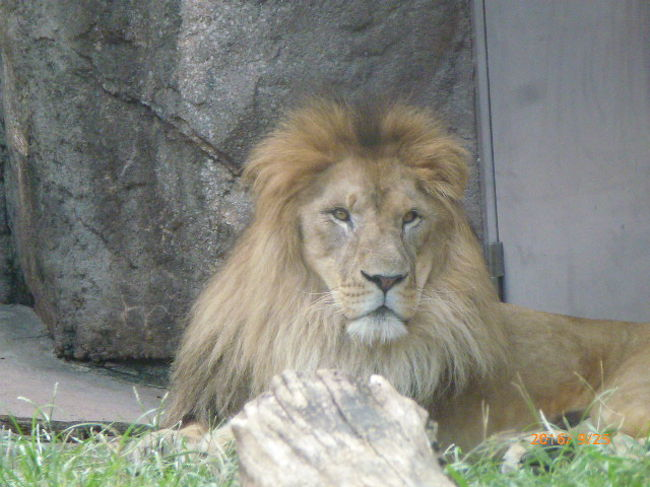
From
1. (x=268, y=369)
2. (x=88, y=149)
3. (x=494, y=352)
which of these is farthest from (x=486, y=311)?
(x=88, y=149)

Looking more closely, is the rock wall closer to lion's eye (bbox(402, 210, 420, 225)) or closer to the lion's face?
the lion's face

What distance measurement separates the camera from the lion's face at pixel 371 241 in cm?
316

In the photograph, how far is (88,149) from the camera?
480 cm

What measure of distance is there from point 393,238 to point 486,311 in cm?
50

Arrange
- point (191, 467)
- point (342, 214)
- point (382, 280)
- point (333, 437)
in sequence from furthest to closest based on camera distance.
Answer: point (342, 214) → point (382, 280) → point (191, 467) → point (333, 437)

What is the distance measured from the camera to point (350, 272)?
319 centimetres

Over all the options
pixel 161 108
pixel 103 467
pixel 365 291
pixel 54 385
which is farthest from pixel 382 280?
pixel 54 385

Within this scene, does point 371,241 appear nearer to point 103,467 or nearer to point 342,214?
point 342,214

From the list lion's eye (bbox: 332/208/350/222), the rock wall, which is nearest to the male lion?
lion's eye (bbox: 332/208/350/222)

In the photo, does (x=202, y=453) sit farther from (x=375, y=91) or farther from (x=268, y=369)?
(x=375, y=91)

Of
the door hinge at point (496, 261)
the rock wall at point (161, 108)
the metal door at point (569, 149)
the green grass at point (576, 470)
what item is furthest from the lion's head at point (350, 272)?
the door hinge at point (496, 261)

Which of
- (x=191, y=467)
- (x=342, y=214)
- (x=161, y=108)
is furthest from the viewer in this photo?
(x=161, y=108)

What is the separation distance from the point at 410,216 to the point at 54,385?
2195 mm
